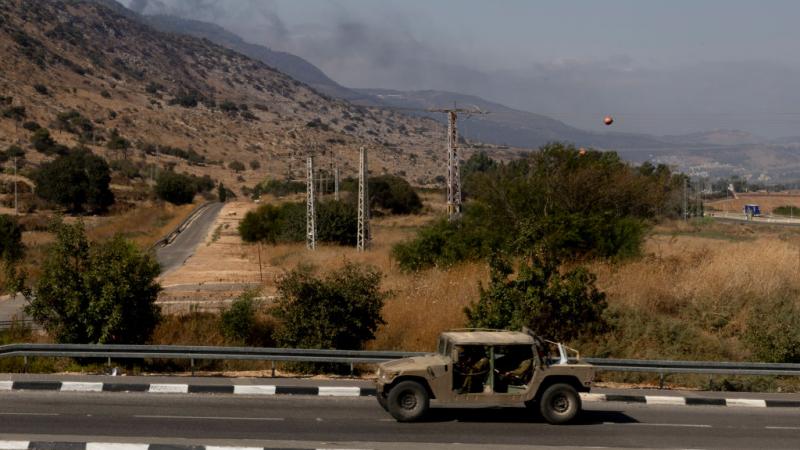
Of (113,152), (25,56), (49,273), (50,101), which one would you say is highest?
(25,56)

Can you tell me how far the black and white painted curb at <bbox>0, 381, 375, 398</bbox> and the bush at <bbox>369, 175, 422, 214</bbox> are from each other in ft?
254

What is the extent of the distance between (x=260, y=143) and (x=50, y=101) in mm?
36756

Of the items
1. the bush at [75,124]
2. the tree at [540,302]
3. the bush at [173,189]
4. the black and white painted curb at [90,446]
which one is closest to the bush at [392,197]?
the bush at [173,189]

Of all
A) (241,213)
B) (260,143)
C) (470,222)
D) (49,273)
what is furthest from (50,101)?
(49,273)

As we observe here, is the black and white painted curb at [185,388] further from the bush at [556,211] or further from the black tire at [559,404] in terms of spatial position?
the bush at [556,211]

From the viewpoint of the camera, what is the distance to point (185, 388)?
632 inches

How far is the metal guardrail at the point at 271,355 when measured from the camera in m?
17.6

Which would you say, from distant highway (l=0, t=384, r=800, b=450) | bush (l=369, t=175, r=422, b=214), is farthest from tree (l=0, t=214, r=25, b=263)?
bush (l=369, t=175, r=422, b=214)

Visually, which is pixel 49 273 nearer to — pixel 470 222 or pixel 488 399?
pixel 488 399

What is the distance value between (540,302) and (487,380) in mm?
7404

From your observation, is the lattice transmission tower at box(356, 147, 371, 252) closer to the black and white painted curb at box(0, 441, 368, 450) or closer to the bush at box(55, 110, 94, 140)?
the black and white painted curb at box(0, 441, 368, 450)

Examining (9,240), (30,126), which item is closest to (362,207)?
(9,240)

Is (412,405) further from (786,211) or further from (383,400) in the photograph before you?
(786,211)

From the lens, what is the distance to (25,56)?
465ft
